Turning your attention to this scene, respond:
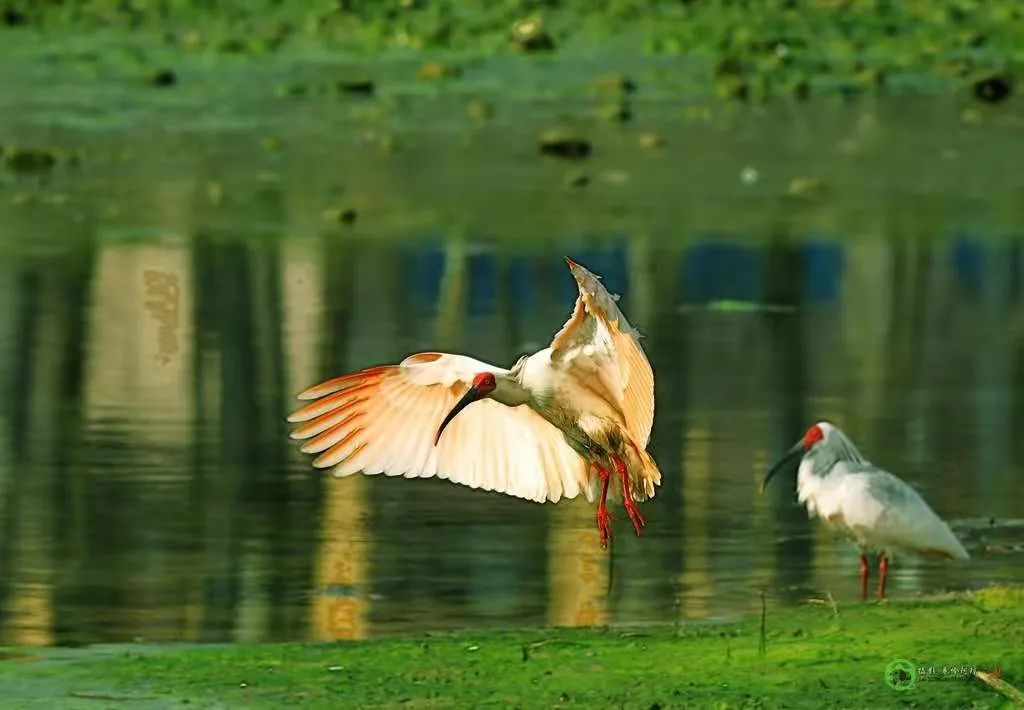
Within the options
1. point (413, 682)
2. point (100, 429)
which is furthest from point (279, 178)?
point (413, 682)

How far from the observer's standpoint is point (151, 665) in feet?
28.3

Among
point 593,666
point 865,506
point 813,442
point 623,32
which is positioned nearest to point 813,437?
point 813,442

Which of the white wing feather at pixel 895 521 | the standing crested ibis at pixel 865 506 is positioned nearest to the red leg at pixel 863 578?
the standing crested ibis at pixel 865 506

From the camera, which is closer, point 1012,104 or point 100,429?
point 100,429

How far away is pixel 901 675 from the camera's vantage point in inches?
325

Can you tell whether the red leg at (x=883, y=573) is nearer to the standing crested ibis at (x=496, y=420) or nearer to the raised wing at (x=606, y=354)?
the standing crested ibis at (x=496, y=420)

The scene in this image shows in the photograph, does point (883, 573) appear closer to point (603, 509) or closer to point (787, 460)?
point (787, 460)

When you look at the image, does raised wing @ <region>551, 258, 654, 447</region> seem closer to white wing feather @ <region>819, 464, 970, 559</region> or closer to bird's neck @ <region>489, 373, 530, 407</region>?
bird's neck @ <region>489, 373, 530, 407</region>

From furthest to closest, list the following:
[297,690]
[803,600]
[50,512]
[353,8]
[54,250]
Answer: [353,8] < [54,250] < [50,512] < [803,600] < [297,690]

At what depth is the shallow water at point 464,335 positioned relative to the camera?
10094mm

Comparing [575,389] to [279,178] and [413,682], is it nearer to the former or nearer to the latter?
[413,682]

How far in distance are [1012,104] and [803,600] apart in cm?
1681

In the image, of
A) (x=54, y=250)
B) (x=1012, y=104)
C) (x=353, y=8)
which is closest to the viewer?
(x=54, y=250)

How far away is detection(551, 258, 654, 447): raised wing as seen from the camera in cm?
792
